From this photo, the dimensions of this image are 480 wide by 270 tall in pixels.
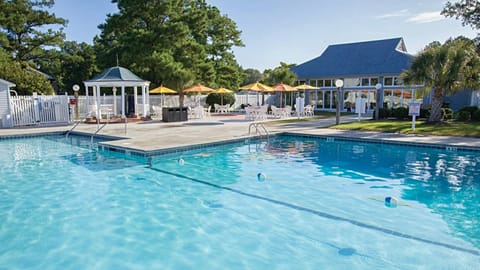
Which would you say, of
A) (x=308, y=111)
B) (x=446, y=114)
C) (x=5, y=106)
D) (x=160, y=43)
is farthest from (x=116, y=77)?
(x=446, y=114)

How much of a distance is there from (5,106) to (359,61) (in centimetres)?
2442

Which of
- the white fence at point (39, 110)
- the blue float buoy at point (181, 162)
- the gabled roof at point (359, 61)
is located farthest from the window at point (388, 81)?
the white fence at point (39, 110)

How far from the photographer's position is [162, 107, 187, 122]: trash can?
17500 mm

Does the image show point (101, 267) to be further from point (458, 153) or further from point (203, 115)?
point (203, 115)

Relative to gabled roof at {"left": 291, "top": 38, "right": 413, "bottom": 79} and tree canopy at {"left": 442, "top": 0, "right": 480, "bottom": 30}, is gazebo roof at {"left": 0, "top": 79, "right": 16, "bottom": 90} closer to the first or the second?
gabled roof at {"left": 291, "top": 38, "right": 413, "bottom": 79}

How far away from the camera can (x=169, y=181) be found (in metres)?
7.21

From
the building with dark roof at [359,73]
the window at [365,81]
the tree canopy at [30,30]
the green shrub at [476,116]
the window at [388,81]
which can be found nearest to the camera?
the green shrub at [476,116]

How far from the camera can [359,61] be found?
2738 cm

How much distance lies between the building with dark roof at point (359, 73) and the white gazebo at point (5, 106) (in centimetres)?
2155

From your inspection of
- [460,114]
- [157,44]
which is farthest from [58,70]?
[460,114]

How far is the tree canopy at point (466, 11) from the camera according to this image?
1723 cm

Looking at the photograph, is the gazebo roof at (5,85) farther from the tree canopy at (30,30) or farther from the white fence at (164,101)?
the tree canopy at (30,30)

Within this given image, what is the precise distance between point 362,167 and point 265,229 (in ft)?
15.3

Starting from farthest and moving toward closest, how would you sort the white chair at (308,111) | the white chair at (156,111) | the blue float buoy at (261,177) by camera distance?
the white chair at (308,111) → the white chair at (156,111) → the blue float buoy at (261,177)
